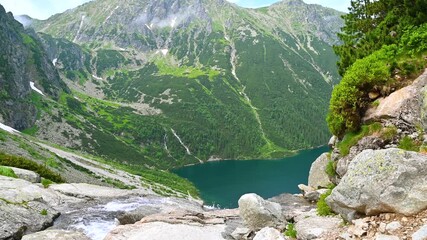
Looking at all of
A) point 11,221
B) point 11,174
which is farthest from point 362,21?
point 11,174

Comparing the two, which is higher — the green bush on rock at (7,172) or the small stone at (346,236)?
the small stone at (346,236)

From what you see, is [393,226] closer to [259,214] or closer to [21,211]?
[259,214]

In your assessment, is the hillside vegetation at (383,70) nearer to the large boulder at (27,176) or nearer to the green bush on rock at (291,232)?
the green bush on rock at (291,232)

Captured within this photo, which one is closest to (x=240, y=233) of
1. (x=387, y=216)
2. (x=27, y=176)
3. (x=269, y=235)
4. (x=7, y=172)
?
(x=269, y=235)

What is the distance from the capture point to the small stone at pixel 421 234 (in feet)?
41.1

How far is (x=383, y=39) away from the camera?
2736 centimetres

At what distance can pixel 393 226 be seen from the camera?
14094mm

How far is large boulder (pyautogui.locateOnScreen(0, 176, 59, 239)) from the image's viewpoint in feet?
84.9

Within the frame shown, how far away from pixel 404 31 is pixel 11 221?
1250 inches

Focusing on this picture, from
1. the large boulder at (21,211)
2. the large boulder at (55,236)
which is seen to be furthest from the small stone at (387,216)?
the large boulder at (21,211)

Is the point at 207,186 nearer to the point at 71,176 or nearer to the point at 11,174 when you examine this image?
the point at 71,176

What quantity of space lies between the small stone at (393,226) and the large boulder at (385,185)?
68 centimetres

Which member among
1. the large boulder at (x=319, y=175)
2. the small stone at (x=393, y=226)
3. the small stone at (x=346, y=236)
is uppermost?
the small stone at (x=393, y=226)

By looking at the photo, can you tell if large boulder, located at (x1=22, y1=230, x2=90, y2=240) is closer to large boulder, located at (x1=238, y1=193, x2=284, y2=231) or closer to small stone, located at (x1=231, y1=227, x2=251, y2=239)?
small stone, located at (x1=231, y1=227, x2=251, y2=239)
